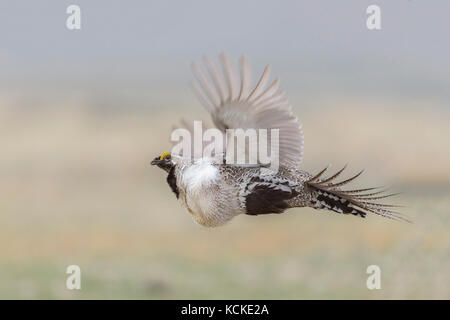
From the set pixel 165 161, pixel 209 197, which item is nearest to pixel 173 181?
pixel 165 161

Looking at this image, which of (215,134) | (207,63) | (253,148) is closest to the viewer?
(207,63)

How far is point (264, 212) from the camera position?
5348 millimetres

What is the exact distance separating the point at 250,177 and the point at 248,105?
530 millimetres

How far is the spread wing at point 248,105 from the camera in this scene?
4.97m

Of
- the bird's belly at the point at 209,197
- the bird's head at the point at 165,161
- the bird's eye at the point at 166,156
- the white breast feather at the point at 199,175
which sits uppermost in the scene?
the bird's eye at the point at 166,156

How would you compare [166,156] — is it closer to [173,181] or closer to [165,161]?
[165,161]

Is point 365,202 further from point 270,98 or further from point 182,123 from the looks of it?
point 182,123

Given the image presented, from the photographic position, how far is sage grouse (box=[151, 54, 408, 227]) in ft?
16.7

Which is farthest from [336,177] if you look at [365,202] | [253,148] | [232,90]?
[232,90]

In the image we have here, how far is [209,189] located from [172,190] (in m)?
0.34

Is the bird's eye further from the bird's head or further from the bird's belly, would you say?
the bird's belly

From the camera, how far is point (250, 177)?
5344mm

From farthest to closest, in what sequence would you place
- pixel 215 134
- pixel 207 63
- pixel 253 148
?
pixel 215 134, pixel 253 148, pixel 207 63

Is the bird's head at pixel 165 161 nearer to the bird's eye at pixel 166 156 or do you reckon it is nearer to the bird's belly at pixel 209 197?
the bird's eye at pixel 166 156
